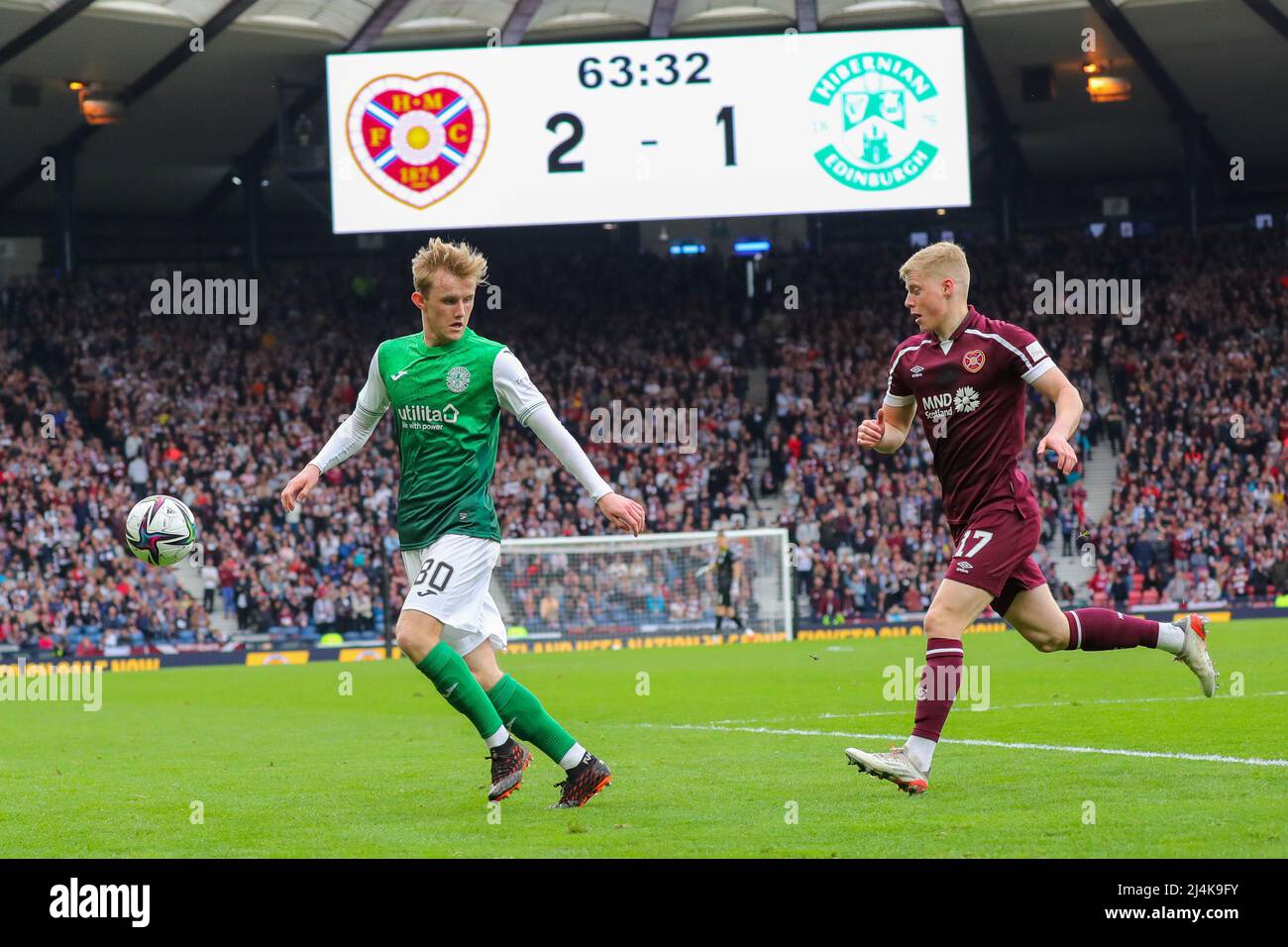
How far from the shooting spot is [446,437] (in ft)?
25.3

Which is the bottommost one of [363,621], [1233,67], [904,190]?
[363,621]

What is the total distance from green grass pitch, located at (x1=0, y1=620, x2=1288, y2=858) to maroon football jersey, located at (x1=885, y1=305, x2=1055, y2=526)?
1365 mm

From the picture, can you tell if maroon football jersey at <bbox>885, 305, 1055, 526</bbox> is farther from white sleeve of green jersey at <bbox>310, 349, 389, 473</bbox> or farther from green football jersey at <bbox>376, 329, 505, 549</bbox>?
white sleeve of green jersey at <bbox>310, 349, 389, 473</bbox>

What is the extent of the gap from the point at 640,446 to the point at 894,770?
28756 mm

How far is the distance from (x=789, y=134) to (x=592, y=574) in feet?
32.4

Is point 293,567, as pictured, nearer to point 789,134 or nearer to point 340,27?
point 340,27

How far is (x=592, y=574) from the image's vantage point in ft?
93.6

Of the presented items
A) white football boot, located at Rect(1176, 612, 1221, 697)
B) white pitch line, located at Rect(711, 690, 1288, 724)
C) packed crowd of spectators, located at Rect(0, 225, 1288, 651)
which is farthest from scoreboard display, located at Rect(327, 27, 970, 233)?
white football boot, located at Rect(1176, 612, 1221, 697)

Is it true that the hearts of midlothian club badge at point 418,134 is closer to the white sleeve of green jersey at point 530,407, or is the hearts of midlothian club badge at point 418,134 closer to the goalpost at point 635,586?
the goalpost at point 635,586

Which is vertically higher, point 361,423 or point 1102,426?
point 1102,426

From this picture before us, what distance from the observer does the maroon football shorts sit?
7.65m

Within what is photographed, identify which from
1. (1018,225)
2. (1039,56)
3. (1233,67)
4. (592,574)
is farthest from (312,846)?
(1018,225)

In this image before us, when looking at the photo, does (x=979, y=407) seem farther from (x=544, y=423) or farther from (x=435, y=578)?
(x=435, y=578)

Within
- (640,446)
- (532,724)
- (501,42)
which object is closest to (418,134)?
(501,42)
